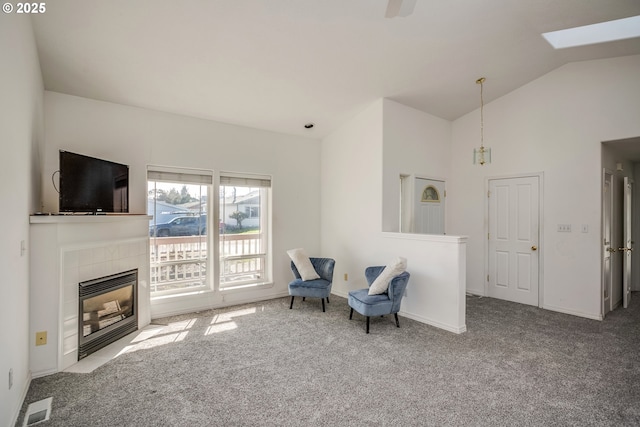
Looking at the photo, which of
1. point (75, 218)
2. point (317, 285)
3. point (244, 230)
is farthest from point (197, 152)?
point (317, 285)

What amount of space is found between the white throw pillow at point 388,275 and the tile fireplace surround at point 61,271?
296 centimetres

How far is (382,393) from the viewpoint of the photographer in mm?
2277

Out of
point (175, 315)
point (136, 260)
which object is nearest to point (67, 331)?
point (136, 260)

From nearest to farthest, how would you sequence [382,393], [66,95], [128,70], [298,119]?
[382,393] → [128,70] → [66,95] → [298,119]

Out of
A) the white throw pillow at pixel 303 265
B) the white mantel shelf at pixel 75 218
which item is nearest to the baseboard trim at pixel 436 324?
the white throw pillow at pixel 303 265

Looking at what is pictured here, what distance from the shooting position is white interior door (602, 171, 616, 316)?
13.0 feet

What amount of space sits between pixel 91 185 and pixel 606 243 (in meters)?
6.39

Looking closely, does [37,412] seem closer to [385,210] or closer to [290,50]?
[290,50]

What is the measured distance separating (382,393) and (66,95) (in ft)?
14.5

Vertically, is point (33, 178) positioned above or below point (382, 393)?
above

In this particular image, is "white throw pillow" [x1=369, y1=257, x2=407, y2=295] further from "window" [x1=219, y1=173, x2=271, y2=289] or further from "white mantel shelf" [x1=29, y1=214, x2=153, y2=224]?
"white mantel shelf" [x1=29, y1=214, x2=153, y2=224]

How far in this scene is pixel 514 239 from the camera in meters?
4.72

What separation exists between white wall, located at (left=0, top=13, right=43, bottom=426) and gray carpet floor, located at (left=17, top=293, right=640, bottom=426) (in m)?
0.37

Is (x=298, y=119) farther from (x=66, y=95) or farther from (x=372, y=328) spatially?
(x=372, y=328)
